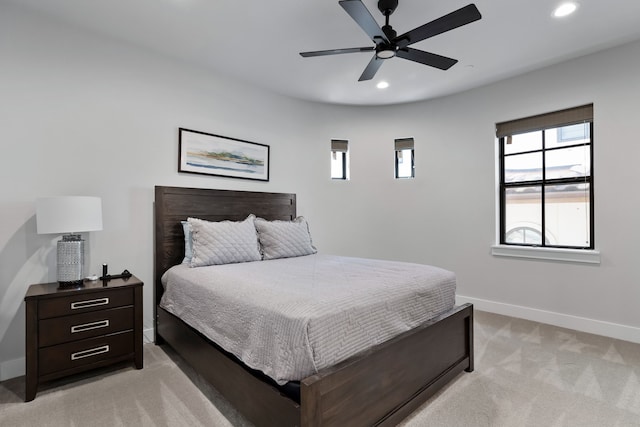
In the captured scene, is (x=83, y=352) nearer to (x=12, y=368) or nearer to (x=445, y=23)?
(x=12, y=368)

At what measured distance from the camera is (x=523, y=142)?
381cm

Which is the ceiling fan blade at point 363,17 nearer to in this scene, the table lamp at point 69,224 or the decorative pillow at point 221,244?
the decorative pillow at point 221,244

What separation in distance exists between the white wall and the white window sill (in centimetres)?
8

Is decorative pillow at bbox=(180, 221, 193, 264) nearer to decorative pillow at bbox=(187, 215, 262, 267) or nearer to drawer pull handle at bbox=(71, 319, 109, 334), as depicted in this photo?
decorative pillow at bbox=(187, 215, 262, 267)

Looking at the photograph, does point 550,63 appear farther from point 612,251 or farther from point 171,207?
point 171,207

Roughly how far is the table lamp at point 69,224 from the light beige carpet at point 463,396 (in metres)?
0.77

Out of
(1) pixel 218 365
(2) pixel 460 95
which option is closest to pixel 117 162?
(1) pixel 218 365

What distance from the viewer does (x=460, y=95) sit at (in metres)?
4.18

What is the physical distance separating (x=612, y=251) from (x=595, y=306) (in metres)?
0.57

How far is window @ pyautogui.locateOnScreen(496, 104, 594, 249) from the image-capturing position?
11.0 ft

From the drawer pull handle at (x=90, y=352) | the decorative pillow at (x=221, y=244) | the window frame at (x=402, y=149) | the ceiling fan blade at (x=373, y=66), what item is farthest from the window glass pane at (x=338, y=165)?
the drawer pull handle at (x=90, y=352)

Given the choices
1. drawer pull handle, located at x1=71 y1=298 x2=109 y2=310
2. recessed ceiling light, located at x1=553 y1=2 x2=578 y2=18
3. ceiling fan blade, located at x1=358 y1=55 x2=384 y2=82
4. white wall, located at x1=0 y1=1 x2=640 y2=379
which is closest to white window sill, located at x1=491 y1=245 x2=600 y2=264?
white wall, located at x1=0 y1=1 x2=640 y2=379

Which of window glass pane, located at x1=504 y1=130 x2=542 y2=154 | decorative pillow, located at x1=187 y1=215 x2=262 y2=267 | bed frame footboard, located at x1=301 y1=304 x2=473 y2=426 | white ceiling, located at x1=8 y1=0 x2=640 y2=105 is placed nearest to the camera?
bed frame footboard, located at x1=301 y1=304 x2=473 y2=426

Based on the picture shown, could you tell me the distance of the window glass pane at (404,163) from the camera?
184 inches
